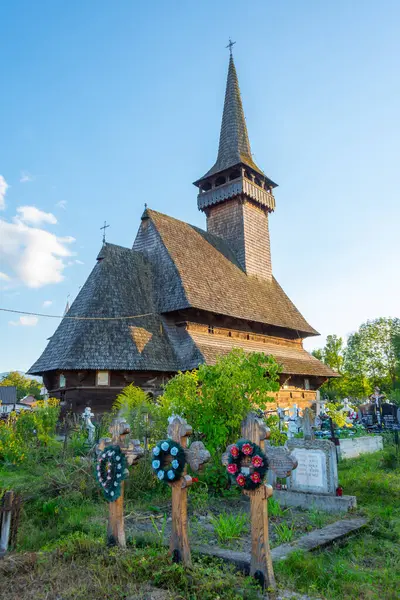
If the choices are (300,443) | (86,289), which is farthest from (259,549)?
(86,289)

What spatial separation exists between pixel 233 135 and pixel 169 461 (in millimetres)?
26872

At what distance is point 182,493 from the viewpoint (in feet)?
14.3

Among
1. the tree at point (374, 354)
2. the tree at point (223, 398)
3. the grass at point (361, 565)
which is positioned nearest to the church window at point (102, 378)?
the tree at point (223, 398)

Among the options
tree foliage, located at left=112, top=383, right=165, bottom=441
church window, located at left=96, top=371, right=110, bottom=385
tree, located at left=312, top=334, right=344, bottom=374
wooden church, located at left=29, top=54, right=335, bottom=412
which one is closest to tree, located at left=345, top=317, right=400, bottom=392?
tree, located at left=312, top=334, right=344, bottom=374

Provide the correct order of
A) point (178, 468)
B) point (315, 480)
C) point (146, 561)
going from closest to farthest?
point (146, 561) → point (178, 468) → point (315, 480)

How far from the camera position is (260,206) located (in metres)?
27.3

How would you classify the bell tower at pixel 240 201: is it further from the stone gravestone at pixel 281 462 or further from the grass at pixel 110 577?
the grass at pixel 110 577

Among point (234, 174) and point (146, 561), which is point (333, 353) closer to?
point (234, 174)

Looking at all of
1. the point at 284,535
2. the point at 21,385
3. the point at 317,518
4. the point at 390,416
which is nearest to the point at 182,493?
the point at 284,535

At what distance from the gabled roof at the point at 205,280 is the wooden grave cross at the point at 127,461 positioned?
12.6m

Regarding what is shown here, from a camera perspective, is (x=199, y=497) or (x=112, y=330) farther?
(x=112, y=330)

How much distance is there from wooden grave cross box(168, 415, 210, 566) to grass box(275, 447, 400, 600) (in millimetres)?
878

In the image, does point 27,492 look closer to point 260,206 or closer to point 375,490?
point 375,490

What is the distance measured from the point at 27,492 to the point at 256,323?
16505 millimetres
